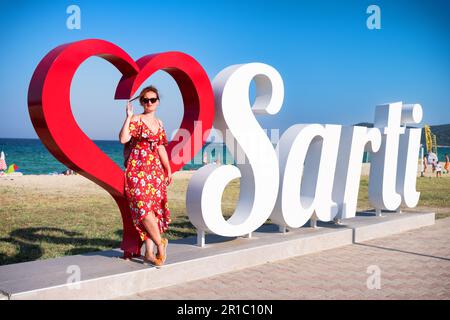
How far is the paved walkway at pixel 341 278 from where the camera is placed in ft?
19.1

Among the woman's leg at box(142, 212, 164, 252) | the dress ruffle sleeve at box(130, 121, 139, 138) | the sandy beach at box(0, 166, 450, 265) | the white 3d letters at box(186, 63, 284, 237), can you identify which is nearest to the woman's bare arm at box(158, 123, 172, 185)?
the dress ruffle sleeve at box(130, 121, 139, 138)

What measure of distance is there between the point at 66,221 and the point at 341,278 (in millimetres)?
6797

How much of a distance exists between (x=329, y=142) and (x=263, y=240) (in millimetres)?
2121

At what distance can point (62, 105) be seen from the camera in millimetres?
5469

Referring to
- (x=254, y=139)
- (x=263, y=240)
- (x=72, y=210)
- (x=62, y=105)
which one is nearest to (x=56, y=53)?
(x=62, y=105)

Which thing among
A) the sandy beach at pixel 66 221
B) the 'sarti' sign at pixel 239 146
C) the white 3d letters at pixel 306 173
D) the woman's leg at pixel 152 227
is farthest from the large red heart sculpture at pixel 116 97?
the sandy beach at pixel 66 221

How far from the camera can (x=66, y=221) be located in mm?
11211

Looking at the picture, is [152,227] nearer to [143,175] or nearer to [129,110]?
[143,175]

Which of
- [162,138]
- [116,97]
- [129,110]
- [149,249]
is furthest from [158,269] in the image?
[116,97]

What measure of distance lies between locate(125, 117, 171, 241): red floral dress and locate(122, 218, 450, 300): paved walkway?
37.2 inches

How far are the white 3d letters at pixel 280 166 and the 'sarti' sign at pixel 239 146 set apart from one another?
16mm

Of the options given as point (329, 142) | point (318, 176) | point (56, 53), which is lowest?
point (318, 176)

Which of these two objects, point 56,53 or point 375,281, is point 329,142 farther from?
point 56,53

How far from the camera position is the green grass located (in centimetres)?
830
